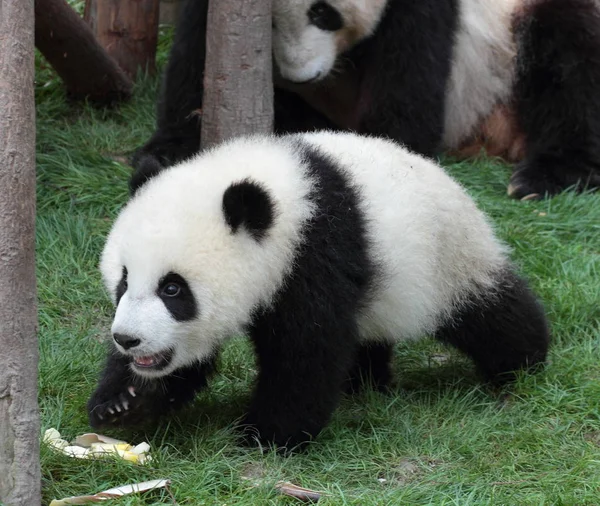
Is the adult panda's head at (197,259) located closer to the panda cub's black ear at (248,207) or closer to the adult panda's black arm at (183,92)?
the panda cub's black ear at (248,207)

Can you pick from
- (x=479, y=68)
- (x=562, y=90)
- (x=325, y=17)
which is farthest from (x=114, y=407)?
(x=562, y=90)

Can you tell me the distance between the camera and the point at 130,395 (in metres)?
4.11

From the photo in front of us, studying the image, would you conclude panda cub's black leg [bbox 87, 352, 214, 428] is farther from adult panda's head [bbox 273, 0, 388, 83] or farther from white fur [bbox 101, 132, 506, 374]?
adult panda's head [bbox 273, 0, 388, 83]

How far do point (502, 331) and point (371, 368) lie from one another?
0.63m

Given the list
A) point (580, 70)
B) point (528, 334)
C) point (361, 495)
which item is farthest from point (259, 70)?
point (580, 70)

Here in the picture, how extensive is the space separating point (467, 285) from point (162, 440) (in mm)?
1512

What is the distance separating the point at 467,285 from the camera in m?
4.57

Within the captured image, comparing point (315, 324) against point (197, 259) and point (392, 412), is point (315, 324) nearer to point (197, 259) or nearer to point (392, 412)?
point (197, 259)

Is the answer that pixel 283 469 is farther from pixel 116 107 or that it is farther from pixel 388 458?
pixel 116 107

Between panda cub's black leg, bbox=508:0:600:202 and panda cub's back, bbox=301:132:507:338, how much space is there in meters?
2.53

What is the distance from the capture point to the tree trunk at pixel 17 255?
3.23 metres

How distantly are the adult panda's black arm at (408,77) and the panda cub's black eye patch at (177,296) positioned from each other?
2935 mm

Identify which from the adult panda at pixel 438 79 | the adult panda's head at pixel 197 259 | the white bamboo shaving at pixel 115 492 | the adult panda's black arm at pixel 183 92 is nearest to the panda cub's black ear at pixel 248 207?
the adult panda's head at pixel 197 259

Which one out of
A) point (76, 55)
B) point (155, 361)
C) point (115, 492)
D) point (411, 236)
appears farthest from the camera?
point (76, 55)
